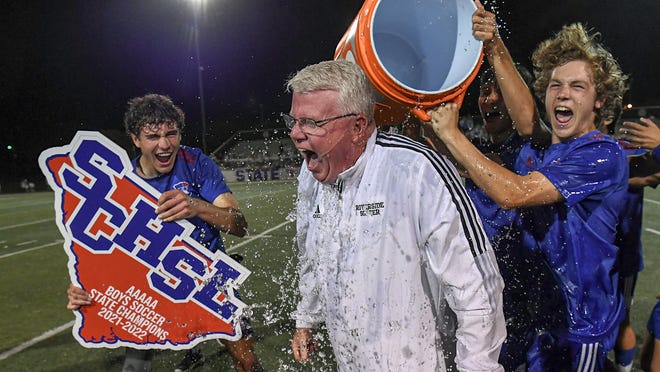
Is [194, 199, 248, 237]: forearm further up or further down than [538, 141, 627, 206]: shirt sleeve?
further down

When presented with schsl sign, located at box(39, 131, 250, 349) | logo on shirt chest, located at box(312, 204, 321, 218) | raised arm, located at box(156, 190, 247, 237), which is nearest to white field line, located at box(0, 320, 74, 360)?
schsl sign, located at box(39, 131, 250, 349)

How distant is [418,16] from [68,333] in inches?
179

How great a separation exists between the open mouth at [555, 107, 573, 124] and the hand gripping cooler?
53 centimetres

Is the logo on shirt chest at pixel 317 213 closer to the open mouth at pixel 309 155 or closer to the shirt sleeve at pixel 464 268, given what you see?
the open mouth at pixel 309 155

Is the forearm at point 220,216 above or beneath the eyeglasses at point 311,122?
beneath

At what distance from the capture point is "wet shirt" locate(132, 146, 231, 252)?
2.88 m

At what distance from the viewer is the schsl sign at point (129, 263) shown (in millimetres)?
2635

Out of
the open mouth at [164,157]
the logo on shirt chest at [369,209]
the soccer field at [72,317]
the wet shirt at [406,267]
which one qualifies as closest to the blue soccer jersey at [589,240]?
the wet shirt at [406,267]

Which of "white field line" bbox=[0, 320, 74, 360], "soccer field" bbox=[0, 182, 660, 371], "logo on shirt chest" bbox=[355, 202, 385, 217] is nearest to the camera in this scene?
"logo on shirt chest" bbox=[355, 202, 385, 217]

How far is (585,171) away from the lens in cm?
182

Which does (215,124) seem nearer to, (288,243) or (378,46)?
(288,243)

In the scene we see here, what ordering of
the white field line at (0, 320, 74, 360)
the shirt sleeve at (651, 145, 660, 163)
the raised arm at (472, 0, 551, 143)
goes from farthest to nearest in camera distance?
the white field line at (0, 320, 74, 360) < the shirt sleeve at (651, 145, 660, 163) < the raised arm at (472, 0, 551, 143)

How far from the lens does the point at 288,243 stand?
9234 millimetres

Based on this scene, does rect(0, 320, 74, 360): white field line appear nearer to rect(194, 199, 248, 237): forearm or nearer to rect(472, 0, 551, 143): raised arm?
rect(194, 199, 248, 237): forearm
